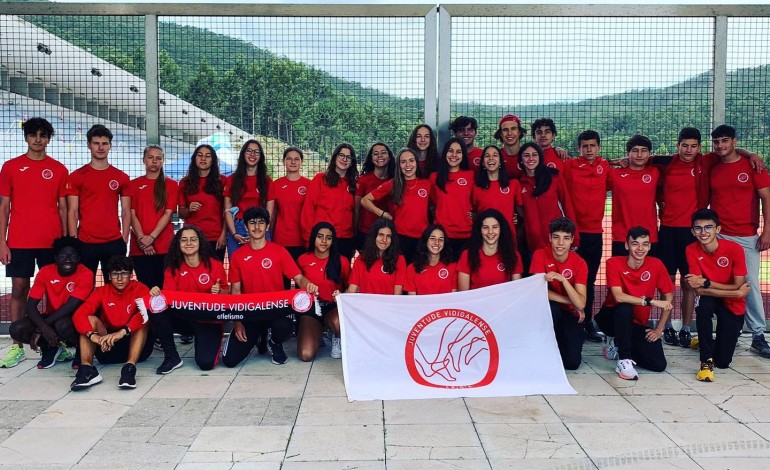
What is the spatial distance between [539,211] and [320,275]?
83.9 inches

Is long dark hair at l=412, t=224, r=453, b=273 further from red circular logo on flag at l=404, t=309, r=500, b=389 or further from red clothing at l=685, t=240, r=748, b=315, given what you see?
red clothing at l=685, t=240, r=748, b=315

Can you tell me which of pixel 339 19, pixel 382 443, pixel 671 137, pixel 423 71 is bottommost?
pixel 382 443

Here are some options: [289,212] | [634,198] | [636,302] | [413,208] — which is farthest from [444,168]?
[636,302]

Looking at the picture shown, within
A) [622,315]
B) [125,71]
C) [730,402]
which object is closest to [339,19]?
[125,71]

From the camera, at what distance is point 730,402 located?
182 inches

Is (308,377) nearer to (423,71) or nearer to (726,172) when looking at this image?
(423,71)

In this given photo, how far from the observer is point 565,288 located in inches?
213

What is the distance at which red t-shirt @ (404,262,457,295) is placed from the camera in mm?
5660

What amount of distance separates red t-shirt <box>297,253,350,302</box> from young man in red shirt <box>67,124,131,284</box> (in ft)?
5.60

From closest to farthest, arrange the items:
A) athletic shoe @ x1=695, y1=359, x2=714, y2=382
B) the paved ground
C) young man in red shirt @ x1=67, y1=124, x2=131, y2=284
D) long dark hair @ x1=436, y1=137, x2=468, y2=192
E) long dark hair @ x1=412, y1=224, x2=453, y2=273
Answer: the paved ground
athletic shoe @ x1=695, y1=359, x2=714, y2=382
long dark hair @ x1=412, y1=224, x2=453, y2=273
young man in red shirt @ x1=67, y1=124, x2=131, y2=284
long dark hair @ x1=436, y1=137, x2=468, y2=192

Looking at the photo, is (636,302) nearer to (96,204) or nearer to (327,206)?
(327,206)

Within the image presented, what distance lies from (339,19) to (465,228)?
254cm

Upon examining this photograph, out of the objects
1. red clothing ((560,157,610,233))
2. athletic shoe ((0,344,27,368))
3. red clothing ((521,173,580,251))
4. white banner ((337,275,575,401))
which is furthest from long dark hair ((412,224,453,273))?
athletic shoe ((0,344,27,368))

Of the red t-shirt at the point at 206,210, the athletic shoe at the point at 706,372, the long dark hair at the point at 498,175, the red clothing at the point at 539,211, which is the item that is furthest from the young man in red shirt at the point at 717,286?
the red t-shirt at the point at 206,210
